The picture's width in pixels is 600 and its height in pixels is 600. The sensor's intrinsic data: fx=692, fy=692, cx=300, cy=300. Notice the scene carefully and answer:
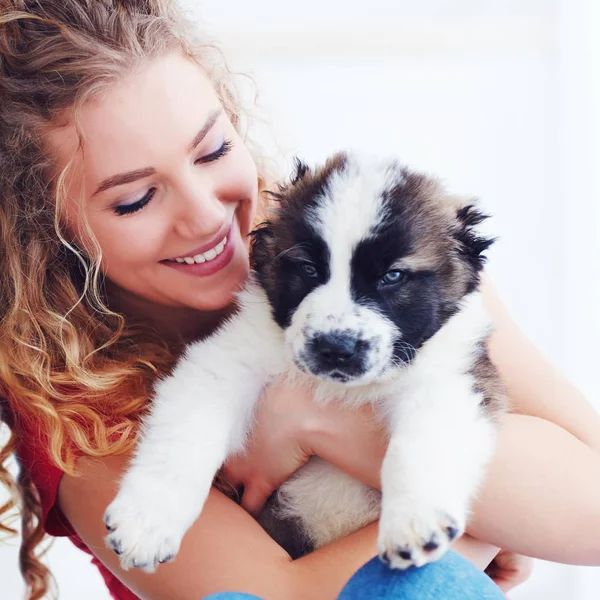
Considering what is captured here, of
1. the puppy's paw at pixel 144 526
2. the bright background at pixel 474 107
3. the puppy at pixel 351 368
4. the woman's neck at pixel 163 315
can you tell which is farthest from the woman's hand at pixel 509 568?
the bright background at pixel 474 107

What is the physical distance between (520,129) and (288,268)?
2.27m

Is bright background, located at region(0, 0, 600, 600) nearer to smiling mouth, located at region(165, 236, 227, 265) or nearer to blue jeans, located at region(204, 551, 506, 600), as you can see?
smiling mouth, located at region(165, 236, 227, 265)

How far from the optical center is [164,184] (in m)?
1.57

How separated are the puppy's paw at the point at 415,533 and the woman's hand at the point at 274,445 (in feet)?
1.30

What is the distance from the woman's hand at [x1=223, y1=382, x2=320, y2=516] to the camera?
1.50 m

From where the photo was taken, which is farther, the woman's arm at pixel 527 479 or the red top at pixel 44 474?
the red top at pixel 44 474

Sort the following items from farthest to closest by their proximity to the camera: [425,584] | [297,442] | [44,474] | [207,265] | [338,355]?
[207,265] → [44,474] → [297,442] → [338,355] → [425,584]

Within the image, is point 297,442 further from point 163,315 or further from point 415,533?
point 163,315

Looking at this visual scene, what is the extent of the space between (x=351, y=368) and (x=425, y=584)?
1.34 feet

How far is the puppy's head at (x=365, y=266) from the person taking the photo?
51.5 inches

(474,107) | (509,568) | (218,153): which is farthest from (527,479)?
(474,107)

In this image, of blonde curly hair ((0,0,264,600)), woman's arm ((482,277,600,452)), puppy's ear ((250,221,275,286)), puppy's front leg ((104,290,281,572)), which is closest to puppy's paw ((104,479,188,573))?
puppy's front leg ((104,290,281,572))

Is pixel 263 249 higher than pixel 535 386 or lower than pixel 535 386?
higher

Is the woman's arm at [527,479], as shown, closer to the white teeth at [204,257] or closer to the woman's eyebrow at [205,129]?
the white teeth at [204,257]
